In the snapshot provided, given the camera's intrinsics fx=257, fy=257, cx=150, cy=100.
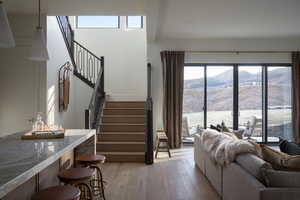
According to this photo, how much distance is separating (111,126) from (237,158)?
12.3ft

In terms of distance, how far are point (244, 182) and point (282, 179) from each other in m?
0.38

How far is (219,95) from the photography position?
7.18m

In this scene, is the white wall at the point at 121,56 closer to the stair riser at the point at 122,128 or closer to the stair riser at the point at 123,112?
the stair riser at the point at 123,112

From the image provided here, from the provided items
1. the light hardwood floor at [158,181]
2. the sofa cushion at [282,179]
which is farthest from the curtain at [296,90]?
the sofa cushion at [282,179]

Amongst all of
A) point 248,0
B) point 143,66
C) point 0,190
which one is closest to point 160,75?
point 143,66

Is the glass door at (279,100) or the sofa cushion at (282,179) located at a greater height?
the glass door at (279,100)

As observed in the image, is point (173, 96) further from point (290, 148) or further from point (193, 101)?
point (290, 148)

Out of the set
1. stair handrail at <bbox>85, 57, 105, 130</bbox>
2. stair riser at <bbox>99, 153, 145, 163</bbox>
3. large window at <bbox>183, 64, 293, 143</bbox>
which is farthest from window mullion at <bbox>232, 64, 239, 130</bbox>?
stair handrail at <bbox>85, 57, 105, 130</bbox>

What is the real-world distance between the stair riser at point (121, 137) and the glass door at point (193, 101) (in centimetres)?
170

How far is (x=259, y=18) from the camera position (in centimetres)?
540

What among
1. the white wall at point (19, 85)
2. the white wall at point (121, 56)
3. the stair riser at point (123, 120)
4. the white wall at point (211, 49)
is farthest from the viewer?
the white wall at point (121, 56)

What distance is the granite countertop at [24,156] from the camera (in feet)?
4.47

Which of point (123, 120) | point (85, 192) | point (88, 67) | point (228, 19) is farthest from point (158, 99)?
point (85, 192)

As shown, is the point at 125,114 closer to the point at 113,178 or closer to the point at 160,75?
the point at 160,75
